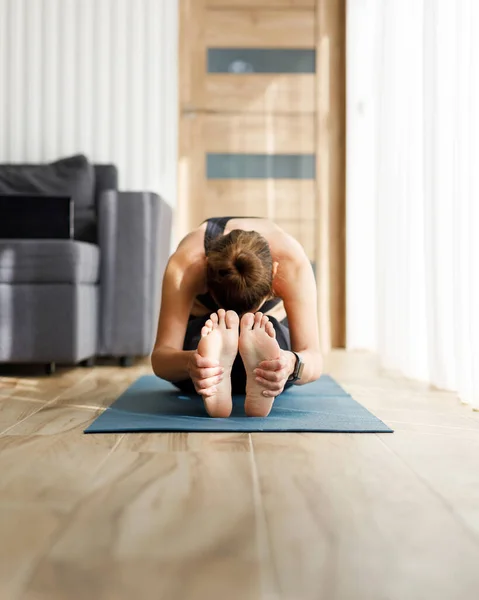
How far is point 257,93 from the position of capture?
3826 mm

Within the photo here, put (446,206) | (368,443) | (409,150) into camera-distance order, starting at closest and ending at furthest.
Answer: (368,443), (446,206), (409,150)

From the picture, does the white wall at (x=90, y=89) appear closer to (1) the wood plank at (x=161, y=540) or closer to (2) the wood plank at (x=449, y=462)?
(2) the wood plank at (x=449, y=462)

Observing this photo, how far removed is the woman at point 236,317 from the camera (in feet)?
4.68

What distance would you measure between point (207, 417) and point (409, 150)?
1.53m

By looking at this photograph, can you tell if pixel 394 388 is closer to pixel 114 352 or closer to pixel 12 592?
pixel 114 352

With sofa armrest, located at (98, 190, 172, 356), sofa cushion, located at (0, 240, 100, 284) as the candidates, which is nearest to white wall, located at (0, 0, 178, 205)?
sofa armrest, located at (98, 190, 172, 356)

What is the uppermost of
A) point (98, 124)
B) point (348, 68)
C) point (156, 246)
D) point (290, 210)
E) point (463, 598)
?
point (348, 68)

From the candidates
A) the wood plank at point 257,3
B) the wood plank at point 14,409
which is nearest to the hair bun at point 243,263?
the wood plank at point 14,409

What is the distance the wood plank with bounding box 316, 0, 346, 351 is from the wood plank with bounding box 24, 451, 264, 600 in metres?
2.76

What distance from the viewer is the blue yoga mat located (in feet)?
4.74

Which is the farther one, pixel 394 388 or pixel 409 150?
pixel 409 150

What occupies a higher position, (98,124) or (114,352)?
(98,124)

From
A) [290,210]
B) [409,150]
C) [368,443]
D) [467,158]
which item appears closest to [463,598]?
[368,443]

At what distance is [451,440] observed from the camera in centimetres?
139
